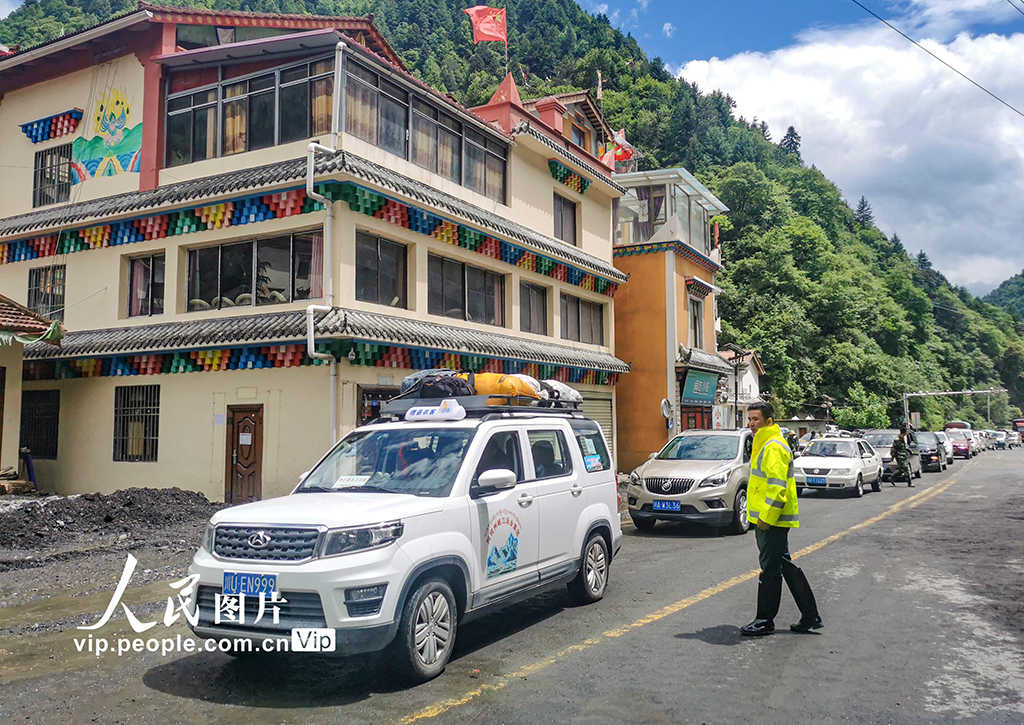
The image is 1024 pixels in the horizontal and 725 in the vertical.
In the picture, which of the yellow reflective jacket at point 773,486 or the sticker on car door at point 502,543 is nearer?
the sticker on car door at point 502,543

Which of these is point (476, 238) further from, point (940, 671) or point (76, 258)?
point (940, 671)

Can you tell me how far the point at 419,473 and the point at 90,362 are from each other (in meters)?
15.2

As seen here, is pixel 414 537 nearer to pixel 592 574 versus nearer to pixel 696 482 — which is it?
pixel 592 574

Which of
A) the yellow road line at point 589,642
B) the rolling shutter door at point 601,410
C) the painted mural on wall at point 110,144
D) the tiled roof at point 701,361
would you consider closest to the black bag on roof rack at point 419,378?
the yellow road line at point 589,642

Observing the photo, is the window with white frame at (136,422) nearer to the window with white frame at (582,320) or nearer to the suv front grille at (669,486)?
the suv front grille at (669,486)

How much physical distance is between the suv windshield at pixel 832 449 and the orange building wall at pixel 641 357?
6498 millimetres

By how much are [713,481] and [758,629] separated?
6438 mm

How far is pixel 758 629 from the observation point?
→ 6.54 m

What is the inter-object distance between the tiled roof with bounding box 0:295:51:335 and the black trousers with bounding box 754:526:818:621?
1482 cm

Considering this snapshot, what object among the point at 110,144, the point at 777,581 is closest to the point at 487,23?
the point at 110,144

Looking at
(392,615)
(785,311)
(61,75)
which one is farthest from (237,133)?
(785,311)

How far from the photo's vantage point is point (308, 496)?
602cm

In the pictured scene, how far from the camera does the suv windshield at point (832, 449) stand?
21000mm

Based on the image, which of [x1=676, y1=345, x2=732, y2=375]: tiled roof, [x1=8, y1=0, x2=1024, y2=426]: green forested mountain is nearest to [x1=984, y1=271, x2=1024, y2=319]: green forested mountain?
[x1=8, y1=0, x2=1024, y2=426]: green forested mountain
